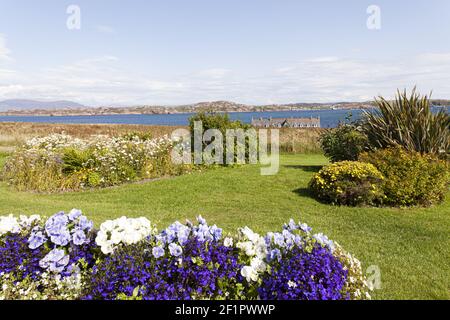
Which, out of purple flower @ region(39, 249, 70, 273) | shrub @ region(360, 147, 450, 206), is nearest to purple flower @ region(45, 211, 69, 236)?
purple flower @ region(39, 249, 70, 273)

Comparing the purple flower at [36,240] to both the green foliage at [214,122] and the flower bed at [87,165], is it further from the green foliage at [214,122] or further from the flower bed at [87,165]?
the green foliage at [214,122]

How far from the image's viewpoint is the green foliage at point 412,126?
1023 cm

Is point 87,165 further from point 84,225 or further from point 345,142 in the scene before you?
point 345,142

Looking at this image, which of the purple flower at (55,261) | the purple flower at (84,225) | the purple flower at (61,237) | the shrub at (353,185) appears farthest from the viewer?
the shrub at (353,185)

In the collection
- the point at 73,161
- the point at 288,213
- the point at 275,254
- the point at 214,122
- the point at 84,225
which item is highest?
the point at 214,122

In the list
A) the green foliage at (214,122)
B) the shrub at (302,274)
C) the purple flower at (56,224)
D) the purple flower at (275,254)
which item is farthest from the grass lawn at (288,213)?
the green foliage at (214,122)

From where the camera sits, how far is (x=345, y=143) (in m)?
11.7

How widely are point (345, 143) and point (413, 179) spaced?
11.7 ft

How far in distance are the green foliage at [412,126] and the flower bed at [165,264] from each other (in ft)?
25.5

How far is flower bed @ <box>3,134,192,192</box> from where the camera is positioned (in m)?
10.4

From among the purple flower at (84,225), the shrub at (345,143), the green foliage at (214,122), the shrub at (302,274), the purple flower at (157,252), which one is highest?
the green foliage at (214,122)

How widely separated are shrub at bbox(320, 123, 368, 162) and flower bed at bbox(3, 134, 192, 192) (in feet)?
17.8

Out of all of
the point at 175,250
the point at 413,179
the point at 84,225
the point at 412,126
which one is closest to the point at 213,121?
the point at 412,126

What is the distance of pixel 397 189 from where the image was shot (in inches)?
323
